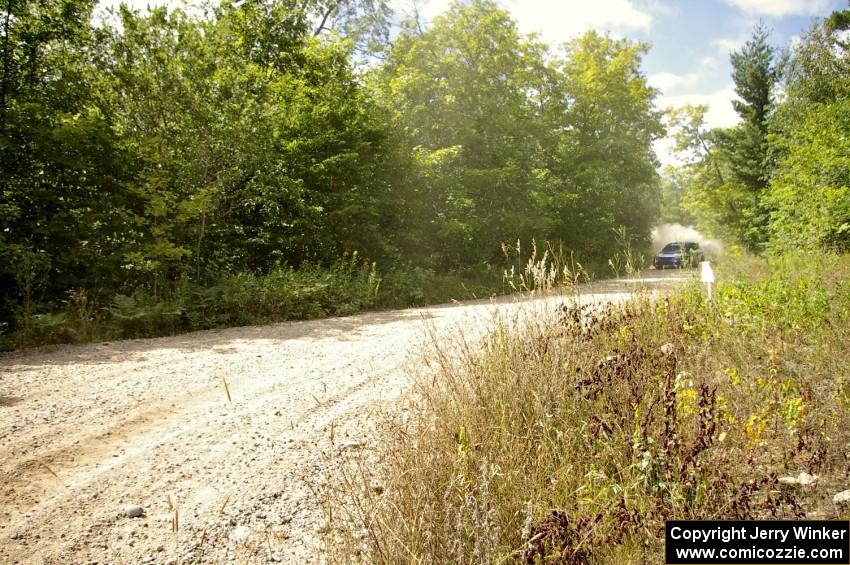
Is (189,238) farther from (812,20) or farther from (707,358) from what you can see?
(812,20)

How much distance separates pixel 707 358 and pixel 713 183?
2772 centimetres

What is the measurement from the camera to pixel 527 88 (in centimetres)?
2238

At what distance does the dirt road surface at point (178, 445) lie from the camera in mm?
2535

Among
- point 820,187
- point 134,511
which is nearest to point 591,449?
point 134,511

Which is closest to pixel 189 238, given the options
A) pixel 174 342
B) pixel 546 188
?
pixel 174 342

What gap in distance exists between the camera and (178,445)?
3568 mm

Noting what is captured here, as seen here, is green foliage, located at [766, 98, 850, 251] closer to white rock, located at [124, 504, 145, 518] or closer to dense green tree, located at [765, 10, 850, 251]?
dense green tree, located at [765, 10, 850, 251]

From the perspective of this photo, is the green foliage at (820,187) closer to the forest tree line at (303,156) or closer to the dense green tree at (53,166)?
the forest tree line at (303,156)

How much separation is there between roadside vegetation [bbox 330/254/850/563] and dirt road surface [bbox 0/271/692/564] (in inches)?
17.6

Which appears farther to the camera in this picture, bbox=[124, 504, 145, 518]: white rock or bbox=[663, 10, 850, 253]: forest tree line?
bbox=[663, 10, 850, 253]: forest tree line

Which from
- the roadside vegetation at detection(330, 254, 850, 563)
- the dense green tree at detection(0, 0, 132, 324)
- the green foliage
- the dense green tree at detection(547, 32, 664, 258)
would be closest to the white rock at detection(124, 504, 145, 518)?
the roadside vegetation at detection(330, 254, 850, 563)

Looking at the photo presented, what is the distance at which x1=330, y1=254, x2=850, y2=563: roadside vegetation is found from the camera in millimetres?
2084

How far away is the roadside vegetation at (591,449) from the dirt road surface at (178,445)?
45 cm

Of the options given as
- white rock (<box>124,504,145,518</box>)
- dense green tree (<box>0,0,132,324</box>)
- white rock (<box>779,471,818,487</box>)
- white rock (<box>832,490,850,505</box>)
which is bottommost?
white rock (<box>124,504,145,518</box>)
